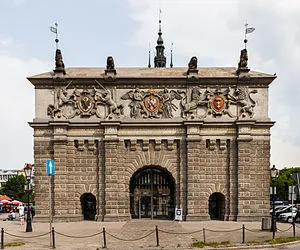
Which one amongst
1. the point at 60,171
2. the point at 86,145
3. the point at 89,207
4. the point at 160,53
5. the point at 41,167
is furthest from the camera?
the point at 160,53

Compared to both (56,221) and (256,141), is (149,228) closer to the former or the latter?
(56,221)

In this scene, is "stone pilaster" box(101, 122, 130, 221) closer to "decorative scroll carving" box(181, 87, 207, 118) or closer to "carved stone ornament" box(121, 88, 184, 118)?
"carved stone ornament" box(121, 88, 184, 118)

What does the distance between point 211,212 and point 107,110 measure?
38.6 ft

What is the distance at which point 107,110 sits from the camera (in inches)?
1186

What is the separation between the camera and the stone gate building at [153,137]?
29.5 metres

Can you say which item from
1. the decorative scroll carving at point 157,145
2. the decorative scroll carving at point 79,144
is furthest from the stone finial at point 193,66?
the decorative scroll carving at point 79,144

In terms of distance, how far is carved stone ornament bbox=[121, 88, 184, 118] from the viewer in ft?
98.8

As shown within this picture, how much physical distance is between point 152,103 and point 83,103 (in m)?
5.42

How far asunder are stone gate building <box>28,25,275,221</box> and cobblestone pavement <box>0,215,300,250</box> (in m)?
2.03

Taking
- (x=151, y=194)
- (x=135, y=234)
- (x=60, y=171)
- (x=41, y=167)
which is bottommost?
(x=135, y=234)

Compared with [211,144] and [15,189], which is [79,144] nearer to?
[211,144]

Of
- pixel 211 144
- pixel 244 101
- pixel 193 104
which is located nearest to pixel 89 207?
pixel 211 144

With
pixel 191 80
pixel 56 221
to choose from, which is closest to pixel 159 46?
pixel 191 80

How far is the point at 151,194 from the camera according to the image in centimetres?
3189
